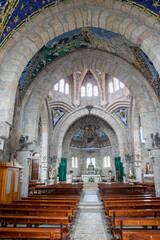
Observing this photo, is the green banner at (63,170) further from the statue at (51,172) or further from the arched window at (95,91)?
the arched window at (95,91)

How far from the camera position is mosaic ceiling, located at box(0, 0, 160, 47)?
509 centimetres

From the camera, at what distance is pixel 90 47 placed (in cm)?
1046

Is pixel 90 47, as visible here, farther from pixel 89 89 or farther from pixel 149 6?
pixel 89 89

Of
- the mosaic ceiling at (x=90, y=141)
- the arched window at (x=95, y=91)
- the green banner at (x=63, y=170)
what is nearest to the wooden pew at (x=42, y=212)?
the green banner at (x=63, y=170)

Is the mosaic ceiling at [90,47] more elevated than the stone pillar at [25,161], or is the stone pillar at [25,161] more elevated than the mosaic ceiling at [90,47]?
the mosaic ceiling at [90,47]

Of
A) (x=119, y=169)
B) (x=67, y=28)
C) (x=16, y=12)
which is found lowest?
(x=119, y=169)

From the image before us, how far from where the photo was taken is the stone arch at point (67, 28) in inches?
238

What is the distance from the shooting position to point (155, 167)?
9117 mm

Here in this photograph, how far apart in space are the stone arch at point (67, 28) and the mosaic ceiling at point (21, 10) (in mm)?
231

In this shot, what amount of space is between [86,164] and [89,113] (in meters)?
8.91

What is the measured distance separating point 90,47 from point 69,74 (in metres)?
2.14

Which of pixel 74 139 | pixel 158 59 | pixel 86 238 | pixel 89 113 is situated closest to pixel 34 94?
pixel 158 59

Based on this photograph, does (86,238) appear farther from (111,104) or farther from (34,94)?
(111,104)

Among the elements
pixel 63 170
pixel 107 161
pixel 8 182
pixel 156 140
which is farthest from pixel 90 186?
pixel 8 182
